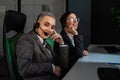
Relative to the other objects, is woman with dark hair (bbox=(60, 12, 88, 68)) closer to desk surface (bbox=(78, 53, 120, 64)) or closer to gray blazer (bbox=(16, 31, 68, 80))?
desk surface (bbox=(78, 53, 120, 64))

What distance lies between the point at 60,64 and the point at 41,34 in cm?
36

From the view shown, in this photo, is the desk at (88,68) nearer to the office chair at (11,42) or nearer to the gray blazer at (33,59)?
the gray blazer at (33,59)

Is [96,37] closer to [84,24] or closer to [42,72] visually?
[84,24]

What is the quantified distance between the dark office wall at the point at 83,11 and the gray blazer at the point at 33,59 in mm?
1886

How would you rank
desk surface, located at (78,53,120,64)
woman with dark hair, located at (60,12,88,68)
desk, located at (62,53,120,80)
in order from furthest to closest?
woman with dark hair, located at (60,12,88,68) < desk surface, located at (78,53,120,64) < desk, located at (62,53,120,80)

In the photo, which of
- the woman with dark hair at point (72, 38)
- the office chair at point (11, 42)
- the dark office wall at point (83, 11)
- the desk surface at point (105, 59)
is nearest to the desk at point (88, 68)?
the desk surface at point (105, 59)

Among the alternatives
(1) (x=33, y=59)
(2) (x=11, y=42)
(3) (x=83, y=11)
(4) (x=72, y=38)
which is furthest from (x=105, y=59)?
(3) (x=83, y=11)

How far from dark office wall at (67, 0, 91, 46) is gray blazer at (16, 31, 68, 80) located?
1886 mm

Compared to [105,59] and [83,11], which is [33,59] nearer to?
[105,59]

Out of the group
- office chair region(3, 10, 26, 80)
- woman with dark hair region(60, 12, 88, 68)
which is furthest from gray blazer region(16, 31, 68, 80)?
woman with dark hair region(60, 12, 88, 68)

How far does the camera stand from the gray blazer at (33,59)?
6.47 feet

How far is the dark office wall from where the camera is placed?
13.1ft

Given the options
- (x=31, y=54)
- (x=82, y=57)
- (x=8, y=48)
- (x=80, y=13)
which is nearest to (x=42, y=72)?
(x=31, y=54)

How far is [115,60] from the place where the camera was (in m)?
2.68
